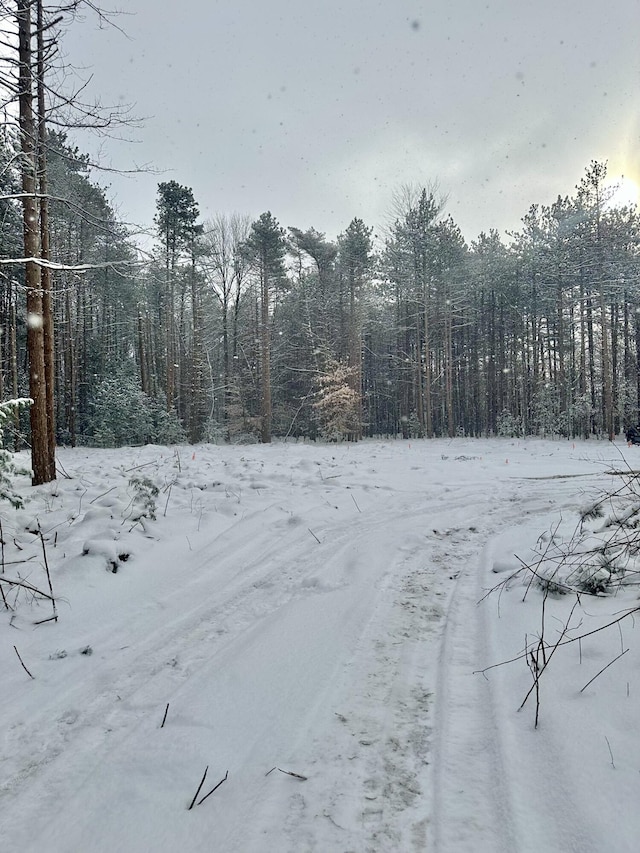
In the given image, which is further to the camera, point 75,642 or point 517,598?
point 517,598

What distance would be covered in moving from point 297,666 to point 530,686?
1.25 m

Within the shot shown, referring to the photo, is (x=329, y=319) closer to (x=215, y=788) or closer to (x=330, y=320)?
(x=330, y=320)

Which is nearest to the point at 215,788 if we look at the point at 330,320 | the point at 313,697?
the point at 313,697

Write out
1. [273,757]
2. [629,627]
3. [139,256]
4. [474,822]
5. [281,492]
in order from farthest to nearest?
[281,492] → [139,256] → [629,627] → [273,757] → [474,822]

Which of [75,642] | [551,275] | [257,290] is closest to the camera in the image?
[75,642]

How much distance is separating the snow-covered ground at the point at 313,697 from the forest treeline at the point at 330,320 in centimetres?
1881

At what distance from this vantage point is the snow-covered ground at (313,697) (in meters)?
1.50

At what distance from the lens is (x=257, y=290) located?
26.8 meters

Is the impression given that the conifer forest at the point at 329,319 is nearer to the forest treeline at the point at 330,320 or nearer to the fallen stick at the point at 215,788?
the forest treeline at the point at 330,320

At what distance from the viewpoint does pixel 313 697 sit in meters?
2.22

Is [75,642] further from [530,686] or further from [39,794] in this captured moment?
[530,686]

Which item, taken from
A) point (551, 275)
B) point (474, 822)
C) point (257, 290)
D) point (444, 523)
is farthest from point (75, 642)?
point (551, 275)

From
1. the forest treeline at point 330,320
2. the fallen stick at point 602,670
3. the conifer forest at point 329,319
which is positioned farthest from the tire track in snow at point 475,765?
the forest treeline at point 330,320

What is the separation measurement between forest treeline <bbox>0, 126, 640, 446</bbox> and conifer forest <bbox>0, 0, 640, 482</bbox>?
0.13m
